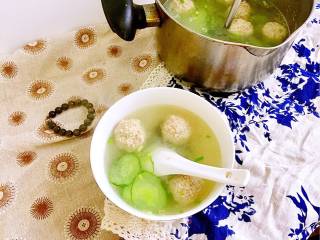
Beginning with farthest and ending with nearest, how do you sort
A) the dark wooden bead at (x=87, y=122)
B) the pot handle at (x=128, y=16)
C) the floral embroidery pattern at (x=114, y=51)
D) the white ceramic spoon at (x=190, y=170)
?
the floral embroidery pattern at (x=114, y=51) → the dark wooden bead at (x=87, y=122) → the pot handle at (x=128, y=16) → the white ceramic spoon at (x=190, y=170)

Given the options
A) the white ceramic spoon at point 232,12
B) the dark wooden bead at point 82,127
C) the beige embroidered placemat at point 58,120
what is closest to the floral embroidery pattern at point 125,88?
the beige embroidered placemat at point 58,120

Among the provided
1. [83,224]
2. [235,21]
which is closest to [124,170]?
[83,224]

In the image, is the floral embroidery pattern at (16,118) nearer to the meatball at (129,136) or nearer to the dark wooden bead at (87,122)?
the dark wooden bead at (87,122)

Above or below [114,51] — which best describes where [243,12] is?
above

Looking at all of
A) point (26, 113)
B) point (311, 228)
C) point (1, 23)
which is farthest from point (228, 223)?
point (1, 23)


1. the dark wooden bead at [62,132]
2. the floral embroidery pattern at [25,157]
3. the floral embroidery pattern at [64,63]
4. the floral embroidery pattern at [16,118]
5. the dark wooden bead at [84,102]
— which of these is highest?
the floral embroidery pattern at [64,63]

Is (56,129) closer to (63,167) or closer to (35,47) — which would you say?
(63,167)
